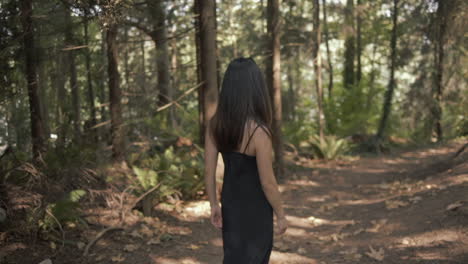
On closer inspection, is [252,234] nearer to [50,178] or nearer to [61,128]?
[50,178]

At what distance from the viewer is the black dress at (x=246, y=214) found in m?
3.04

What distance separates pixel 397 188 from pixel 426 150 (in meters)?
8.06

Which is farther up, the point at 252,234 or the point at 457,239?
the point at 252,234

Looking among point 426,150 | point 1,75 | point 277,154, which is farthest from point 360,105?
point 1,75

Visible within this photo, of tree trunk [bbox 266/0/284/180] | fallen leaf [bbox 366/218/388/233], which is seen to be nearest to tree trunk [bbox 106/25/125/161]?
tree trunk [bbox 266/0/284/180]

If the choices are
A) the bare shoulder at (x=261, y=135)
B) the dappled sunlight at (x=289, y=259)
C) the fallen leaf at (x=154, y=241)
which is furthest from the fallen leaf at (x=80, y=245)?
the bare shoulder at (x=261, y=135)

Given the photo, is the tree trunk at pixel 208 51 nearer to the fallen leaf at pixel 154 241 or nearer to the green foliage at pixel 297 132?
the fallen leaf at pixel 154 241

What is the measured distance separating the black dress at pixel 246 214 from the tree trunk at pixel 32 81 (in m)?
3.89

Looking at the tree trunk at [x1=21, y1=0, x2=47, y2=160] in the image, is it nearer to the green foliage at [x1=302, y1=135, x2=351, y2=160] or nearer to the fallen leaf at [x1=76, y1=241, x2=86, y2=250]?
the fallen leaf at [x1=76, y1=241, x2=86, y2=250]

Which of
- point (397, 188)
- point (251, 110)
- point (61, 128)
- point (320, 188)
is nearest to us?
point (251, 110)

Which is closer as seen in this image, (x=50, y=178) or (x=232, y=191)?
(x=232, y=191)

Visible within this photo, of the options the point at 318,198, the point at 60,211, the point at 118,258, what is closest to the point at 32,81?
the point at 60,211

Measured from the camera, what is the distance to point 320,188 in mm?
10391

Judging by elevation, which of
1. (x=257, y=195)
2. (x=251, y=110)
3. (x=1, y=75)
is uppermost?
(x=1, y=75)
